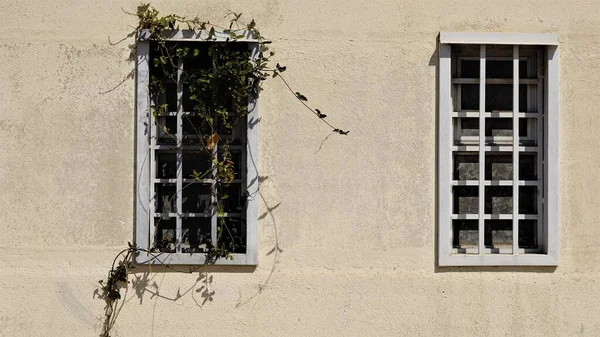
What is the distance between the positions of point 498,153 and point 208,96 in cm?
206

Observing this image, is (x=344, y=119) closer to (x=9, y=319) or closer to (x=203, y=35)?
(x=203, y=35)

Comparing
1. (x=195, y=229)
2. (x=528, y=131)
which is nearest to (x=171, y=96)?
(x=195, y=229)

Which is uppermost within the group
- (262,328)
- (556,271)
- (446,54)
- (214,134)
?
(446,54)

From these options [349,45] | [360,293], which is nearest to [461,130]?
[349,45]

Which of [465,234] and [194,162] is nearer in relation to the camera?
[194,162]

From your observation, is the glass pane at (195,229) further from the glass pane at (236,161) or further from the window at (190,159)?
the glass pane at (236,161)

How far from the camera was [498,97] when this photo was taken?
562 centimetres

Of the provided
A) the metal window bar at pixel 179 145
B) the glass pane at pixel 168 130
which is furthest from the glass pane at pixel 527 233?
the glass pane at pixel 168 130

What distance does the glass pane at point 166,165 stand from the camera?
5516mm

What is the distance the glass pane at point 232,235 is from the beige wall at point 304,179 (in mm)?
158

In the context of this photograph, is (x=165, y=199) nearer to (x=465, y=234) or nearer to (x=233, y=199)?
(x=233, y=199)

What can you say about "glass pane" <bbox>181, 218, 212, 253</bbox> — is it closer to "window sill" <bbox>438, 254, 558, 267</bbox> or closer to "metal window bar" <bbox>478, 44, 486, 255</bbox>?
"window sill" <bbox>438, 254, 558, 267</bbox>

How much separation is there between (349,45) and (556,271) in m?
2.13

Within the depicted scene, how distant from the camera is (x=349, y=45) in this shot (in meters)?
5.45
